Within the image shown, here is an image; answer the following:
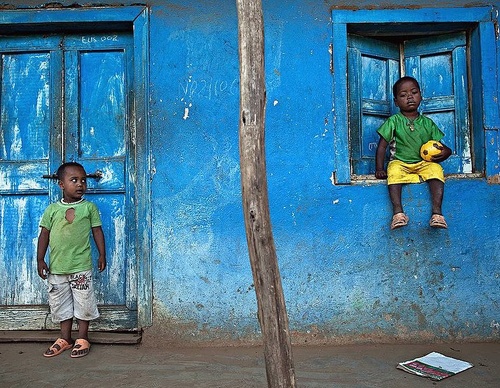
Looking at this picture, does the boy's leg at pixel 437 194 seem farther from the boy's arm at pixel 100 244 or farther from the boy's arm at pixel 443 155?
the boy's arm at pixel 100 244

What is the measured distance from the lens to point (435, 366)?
3400 millimetres

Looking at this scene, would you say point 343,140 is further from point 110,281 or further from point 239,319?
point 110,281

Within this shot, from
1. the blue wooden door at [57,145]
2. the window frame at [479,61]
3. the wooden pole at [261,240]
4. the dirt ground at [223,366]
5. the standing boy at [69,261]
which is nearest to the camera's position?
the wooden pole at [261,240]

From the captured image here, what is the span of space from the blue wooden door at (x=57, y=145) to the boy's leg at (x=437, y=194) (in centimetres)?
215

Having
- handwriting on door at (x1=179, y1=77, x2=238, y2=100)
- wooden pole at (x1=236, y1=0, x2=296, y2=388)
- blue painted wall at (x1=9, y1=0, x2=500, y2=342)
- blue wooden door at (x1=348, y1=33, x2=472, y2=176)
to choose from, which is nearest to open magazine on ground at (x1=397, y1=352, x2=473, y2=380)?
blue painted wall at (x1=9, y1=0, x2=500, y2=342)

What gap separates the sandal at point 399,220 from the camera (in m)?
3.72

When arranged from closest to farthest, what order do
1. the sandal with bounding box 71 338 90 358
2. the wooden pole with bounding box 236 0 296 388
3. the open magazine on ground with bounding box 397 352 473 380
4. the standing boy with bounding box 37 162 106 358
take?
1. the wooden pole with bounding box 236 0 296 388
2. the open magazine on ground with bounding box 397 352 473 380
3. the sandal with bounding box 71 338 90 358
4. the standing boy with bounding box 37 162 106 358

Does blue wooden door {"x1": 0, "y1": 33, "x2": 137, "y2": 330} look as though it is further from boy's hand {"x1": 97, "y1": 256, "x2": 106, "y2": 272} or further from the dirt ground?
the dirt ground

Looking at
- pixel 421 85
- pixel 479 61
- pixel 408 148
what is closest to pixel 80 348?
pixel 408 148

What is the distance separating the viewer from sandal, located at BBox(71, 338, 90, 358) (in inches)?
141

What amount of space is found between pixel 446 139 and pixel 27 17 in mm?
3201

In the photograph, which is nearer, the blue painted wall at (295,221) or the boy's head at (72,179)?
the boy's head at (72,179)

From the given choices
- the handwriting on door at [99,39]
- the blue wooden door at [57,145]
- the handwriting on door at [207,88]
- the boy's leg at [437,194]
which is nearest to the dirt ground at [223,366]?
the blue wooden door at [57,145]

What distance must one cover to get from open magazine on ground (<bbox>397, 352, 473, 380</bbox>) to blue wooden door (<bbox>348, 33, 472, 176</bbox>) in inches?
53.5
